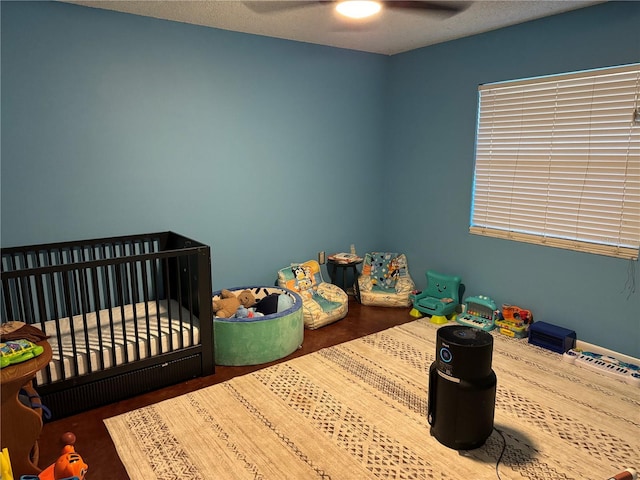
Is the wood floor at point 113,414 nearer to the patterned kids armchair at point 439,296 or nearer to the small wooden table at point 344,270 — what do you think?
the patterned kids armchair at point 439,296

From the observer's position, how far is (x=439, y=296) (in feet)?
13.4

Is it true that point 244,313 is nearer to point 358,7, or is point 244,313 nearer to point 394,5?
point 358,7

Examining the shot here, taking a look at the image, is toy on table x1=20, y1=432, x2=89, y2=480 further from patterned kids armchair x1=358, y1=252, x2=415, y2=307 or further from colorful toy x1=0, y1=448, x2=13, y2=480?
patterned kids armchair x1=358, y1=252, x2=415, y2=307

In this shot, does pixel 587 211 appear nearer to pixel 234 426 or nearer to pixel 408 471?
pixel 408 471

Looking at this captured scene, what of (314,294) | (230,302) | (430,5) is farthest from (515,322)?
(430,5)

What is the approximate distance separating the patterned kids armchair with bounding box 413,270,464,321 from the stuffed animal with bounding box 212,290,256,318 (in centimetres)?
155

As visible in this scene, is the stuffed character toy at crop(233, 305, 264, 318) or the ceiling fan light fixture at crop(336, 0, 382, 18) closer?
the ceiling fan light fixture at crop(336, 0, 382, 18)

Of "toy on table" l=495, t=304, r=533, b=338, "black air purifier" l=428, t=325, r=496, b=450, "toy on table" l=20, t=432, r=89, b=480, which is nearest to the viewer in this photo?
"toy on table" l=20, t=432, r=89, b=480

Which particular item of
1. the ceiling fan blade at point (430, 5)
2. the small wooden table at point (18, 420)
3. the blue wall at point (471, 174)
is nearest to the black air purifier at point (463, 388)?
the blue wall at point (471, 174)

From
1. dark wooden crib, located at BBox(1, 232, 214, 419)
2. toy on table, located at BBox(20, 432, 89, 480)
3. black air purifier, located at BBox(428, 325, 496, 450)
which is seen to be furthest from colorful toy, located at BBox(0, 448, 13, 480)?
black air purifier, located at BBox(428, 325, 496, 450)

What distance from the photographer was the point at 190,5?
2.83 metres

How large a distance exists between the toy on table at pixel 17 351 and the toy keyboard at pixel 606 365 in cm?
324

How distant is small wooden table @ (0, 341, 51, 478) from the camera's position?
1.86 metres

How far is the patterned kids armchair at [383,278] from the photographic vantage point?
424cm
